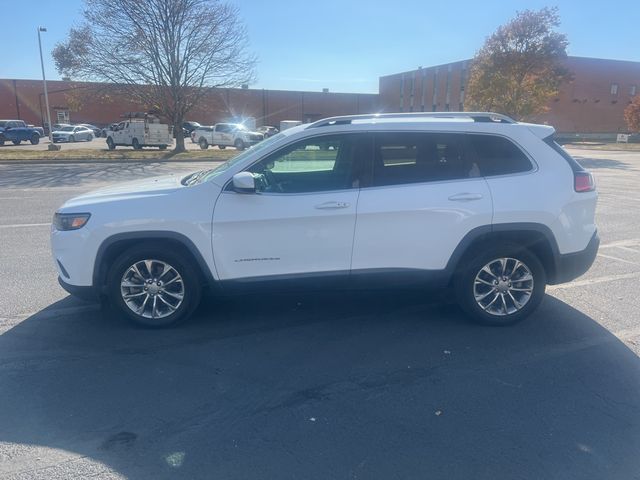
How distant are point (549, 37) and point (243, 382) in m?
37.9

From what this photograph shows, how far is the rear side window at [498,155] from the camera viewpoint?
14.4 ft

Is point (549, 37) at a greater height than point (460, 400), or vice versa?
point (549, 37)

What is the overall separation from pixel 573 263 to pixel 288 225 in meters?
2.64

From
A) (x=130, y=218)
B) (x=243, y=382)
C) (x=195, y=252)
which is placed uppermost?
(x=130, y=218)

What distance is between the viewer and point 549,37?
34.2 meters

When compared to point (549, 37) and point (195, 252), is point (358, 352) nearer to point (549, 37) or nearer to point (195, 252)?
point (195, 252)

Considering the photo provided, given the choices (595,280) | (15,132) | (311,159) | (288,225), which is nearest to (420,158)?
(311,159)

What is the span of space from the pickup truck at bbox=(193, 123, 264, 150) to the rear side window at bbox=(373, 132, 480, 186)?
32.0 m

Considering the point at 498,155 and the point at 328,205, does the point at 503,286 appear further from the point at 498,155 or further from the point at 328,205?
the point at 328,205

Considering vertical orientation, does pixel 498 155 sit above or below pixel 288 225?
above

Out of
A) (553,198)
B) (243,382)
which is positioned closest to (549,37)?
(553,198)

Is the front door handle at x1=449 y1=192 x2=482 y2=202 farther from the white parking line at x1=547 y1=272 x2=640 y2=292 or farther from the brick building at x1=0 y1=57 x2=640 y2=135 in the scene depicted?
the brick building at x1=0 y1=57 x2=640 y2=135

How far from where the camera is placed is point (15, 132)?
1492 inches

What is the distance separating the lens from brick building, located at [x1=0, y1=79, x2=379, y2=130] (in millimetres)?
59281
